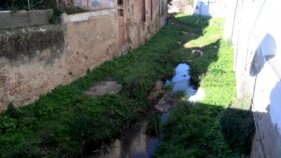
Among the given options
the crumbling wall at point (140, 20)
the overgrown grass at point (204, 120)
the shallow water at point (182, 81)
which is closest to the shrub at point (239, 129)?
the overgrown grass at point (204, 120)

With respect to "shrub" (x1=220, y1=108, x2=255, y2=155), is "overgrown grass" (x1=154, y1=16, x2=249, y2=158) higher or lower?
lower

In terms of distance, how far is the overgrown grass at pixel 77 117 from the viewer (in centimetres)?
766

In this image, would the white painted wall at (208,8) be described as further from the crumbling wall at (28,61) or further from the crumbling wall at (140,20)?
the crumbling wall at (28,61)

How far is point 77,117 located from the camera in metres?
8.84

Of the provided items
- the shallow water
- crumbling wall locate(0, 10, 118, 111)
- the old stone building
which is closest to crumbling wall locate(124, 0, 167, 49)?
the old stone building

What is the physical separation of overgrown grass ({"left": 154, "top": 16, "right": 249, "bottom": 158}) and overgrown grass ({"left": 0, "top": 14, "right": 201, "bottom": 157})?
1533mm

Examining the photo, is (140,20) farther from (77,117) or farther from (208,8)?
(208,8)

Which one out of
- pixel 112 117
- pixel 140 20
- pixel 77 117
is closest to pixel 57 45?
pixel 77 117

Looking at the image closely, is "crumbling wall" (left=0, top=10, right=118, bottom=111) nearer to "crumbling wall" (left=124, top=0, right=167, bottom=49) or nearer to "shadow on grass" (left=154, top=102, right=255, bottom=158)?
"crumbling wall" (left=124, top=0, right=167, bottom=49)

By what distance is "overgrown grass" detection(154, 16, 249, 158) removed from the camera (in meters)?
7.95

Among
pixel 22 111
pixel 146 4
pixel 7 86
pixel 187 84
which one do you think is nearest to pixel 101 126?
pixel 22 111

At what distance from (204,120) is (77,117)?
11.9ft

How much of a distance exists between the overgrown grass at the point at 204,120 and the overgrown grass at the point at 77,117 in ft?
5.03

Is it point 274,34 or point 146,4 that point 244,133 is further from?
point 146,4
